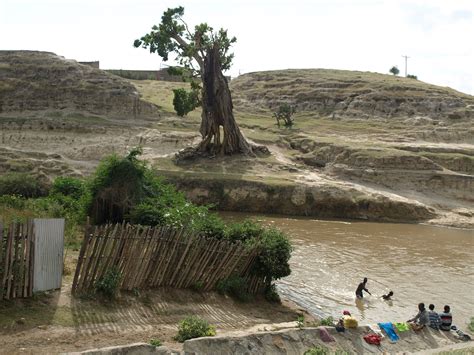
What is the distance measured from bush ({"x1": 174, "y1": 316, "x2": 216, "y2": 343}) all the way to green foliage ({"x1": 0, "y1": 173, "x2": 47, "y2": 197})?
1686 centimetres

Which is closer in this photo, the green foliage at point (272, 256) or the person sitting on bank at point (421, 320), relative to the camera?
the person sitting on bank at point (421, 320)

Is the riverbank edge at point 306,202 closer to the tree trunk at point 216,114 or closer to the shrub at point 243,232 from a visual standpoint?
the tree trunk at point 216,114

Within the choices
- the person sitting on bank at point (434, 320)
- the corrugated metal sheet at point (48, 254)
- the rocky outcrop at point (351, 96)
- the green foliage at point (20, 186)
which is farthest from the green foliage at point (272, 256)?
the rocky outcrop at point (351, 96)

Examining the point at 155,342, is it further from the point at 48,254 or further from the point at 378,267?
the point at 378,267

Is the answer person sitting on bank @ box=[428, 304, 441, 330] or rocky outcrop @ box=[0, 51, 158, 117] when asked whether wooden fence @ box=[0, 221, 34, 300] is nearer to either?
person sitting on bank @ box=[428, 304, 441, 330]

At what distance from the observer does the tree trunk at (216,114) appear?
36.5m

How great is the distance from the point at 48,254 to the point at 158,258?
2.26 m

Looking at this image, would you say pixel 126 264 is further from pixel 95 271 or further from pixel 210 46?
pixel 210 46

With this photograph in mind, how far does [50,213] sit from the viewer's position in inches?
663

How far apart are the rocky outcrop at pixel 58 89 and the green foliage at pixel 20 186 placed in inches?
665

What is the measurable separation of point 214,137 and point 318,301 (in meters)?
24.1

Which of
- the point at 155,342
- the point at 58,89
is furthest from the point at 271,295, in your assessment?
the point at 58,89

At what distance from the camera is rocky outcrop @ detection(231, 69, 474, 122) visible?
183 feet

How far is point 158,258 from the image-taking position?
1131 centimetres
